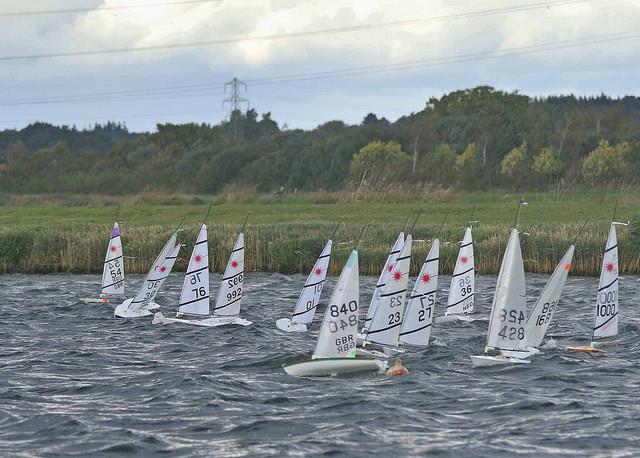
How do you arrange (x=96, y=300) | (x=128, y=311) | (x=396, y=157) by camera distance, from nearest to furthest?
(x=128, y=311) → (x=96, y=300) → (x=396, y=157)

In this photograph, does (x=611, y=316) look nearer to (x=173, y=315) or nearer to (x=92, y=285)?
(x=173, y=315)

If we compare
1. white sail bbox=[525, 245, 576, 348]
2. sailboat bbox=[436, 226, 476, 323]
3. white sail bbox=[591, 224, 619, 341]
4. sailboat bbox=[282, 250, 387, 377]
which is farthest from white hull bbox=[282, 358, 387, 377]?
sailboat bbox=[436, 226, 476, 323]

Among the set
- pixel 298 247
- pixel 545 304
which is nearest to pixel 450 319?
pixel 545 304

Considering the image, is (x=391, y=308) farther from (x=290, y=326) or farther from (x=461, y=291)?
(x=461, y=291)

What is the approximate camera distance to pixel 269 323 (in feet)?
132

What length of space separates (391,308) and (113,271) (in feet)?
54.0

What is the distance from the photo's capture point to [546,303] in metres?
31.5

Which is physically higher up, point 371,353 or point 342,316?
point 342,316

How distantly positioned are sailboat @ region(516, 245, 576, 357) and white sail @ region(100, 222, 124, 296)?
1839 cm

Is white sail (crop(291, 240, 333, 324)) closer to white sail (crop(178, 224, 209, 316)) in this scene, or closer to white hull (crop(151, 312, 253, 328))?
white hull (crop(151, 312, 253, 328))

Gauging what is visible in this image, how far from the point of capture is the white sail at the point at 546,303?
101 ft

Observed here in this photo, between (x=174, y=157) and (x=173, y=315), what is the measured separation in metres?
79.2

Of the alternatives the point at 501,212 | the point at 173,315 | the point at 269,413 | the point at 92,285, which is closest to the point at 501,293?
the point at 269,413

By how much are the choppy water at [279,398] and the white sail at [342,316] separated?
1049mm
